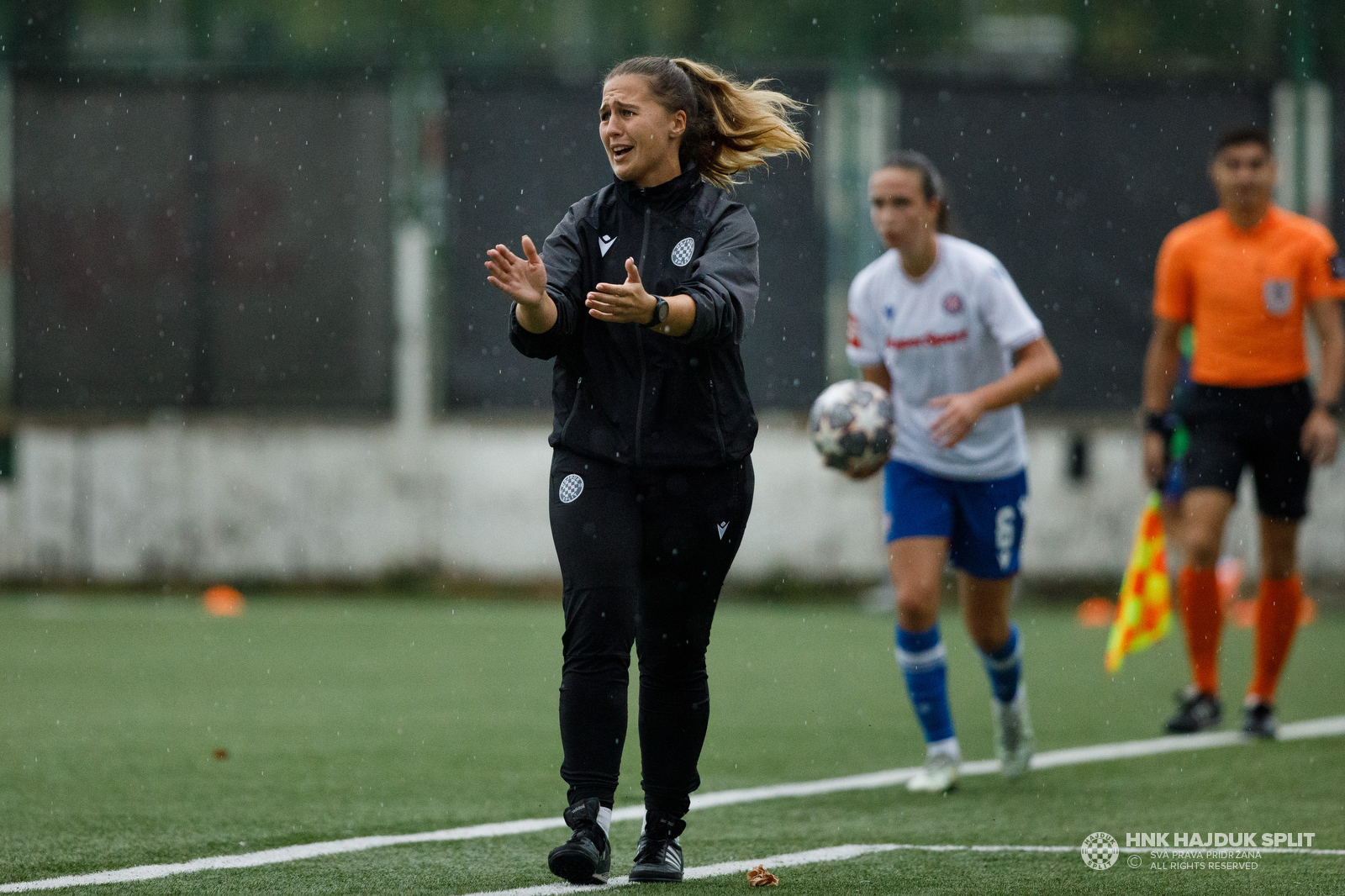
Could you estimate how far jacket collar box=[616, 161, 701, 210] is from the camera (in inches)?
176

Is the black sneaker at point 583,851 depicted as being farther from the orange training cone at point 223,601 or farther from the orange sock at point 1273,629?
the orange training cone at point 223,601

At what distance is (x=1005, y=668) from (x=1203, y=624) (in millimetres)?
1478

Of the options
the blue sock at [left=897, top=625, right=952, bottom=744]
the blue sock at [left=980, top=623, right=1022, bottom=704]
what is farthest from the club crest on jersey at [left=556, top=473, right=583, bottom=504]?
the blue sock at [left=980, top=623, right=1022, bottom=704]

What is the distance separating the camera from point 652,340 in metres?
4.31

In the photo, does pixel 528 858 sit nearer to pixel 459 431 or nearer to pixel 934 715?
pixel 934 715

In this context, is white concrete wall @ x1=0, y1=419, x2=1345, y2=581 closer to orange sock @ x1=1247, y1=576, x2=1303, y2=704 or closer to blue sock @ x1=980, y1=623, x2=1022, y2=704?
orange sock @ x1=1247, y1=576, x2=1303, y2=704

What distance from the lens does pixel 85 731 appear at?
7023 mm

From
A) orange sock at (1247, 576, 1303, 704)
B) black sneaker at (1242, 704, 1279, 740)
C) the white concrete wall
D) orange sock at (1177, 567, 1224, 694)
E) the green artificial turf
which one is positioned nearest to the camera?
the green artificial turf

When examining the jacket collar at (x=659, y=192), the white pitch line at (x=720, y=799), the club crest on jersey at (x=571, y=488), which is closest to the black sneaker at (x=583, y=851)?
the club crest on jersey at (x=571, y=488)

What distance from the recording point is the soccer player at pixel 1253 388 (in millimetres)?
7281

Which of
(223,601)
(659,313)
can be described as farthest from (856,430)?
(223,601)

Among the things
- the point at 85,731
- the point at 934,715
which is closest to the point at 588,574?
the point at 934,715

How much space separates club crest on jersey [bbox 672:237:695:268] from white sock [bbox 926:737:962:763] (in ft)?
7.37

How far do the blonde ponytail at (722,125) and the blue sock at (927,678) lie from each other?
2.01 meters
